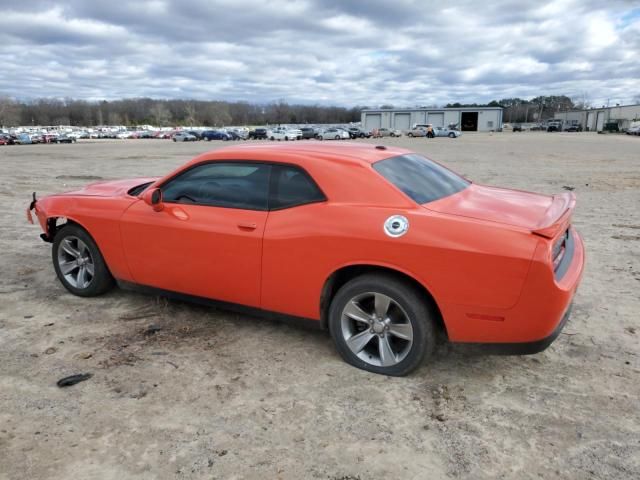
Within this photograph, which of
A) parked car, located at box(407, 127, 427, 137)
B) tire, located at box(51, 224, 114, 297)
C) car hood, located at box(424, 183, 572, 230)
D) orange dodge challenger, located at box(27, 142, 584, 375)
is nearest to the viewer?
orange dodge challenger, located at box(27, 142, 584, 375)

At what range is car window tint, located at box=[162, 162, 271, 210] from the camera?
3.98 metres

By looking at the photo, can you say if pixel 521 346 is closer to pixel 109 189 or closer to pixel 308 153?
pixel 308 153

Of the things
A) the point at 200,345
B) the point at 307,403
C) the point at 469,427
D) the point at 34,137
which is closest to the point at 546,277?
the point at 469,427

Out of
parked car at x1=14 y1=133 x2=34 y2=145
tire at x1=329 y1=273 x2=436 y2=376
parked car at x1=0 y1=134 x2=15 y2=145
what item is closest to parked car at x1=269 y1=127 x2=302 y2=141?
parked car at x1=14 y1=133 x2=34 y2=145

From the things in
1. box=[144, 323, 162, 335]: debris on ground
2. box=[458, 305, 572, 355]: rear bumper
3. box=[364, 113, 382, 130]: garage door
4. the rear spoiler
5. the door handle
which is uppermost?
box=[364, 113, 382, 130]: garage door

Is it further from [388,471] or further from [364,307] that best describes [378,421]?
[364,307]

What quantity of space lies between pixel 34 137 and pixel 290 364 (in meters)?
67.0

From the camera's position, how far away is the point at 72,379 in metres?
3.54

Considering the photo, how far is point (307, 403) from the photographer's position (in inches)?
129

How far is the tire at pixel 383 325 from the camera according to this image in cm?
337

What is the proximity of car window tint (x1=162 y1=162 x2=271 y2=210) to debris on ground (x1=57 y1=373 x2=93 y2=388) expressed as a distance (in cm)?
155

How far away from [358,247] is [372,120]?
108838 millimetres

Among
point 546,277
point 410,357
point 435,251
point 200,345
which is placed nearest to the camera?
point 546,277

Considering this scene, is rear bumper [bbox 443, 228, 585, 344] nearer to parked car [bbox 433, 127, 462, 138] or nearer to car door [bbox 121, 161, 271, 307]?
car door [bbox 121, 161, 271, 307]
